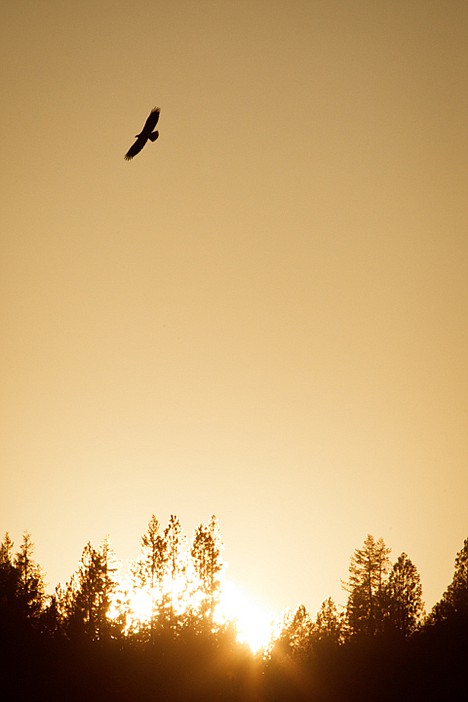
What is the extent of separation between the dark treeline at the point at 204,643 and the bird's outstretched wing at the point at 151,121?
1014 inches

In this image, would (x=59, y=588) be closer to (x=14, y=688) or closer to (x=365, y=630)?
(x=14, y=688)

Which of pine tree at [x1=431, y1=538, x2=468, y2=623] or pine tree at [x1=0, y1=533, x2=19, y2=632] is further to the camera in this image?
pine tree at [x1=431, y1=538, x2=468, y2=623]

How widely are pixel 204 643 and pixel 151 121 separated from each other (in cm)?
2803

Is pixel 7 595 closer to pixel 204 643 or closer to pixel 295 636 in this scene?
pixel 204 643

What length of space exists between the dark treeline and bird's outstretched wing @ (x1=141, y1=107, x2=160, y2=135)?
84.5 feet

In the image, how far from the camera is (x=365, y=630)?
6656cm

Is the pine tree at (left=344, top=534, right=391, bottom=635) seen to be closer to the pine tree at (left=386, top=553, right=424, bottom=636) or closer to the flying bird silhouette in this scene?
the pine tree at (left=386, top=553, right=424, bottom=636)

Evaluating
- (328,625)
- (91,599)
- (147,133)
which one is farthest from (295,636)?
(147,133)

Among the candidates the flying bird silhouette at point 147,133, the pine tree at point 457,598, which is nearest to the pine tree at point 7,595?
the flying bird silhouette at point 147,133

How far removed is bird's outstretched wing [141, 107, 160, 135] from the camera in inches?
1608

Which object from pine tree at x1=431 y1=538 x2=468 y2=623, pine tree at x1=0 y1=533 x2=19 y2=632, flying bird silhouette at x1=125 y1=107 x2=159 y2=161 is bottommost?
pine tree at x1=0 y1=533 x2=19 y2=632

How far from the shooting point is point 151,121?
41.2 m

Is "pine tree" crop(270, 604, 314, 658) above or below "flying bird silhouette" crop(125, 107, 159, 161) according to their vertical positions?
below

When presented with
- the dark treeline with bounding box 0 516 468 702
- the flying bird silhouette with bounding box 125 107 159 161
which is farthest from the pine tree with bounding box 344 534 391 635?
the flying bird silhouette with bounding box 125 107 159 161
